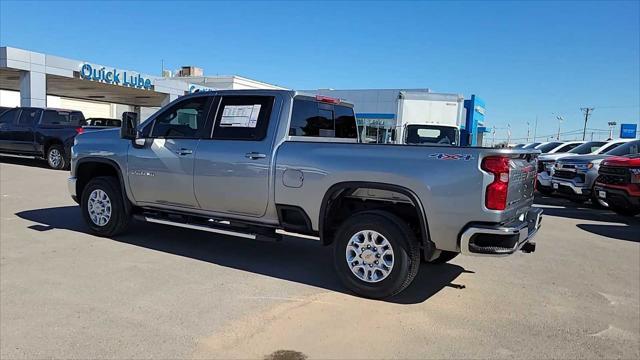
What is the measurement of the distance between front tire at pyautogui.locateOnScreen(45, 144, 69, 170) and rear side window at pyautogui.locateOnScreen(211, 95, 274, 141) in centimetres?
1192

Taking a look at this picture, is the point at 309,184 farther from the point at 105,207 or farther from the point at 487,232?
the point at 105,207

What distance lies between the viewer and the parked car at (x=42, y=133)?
15.7m

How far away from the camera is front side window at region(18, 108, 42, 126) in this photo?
15.9 meters

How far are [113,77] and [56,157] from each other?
12.8 m

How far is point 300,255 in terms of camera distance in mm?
6395

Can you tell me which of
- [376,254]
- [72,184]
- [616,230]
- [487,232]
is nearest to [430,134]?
[616,230]

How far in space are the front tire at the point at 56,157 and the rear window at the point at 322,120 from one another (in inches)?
480

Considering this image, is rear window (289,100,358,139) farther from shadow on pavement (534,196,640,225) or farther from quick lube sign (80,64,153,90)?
quick lube sign (80,64,153,90)

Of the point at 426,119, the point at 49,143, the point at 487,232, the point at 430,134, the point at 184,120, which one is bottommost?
the point at 487,232

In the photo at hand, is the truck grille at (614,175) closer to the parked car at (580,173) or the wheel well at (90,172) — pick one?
the parked car at (580,173)

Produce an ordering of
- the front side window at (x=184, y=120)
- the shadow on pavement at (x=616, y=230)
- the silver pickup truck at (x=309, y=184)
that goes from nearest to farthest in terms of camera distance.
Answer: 1. the silver pickup truck at (x=309, y=184)
2. the front side window at (x=184, y=120)
3. the shadow on pavement at (x=616, y=230)

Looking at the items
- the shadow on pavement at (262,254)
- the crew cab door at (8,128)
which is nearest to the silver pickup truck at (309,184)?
the shadow on pavement at (262,254)

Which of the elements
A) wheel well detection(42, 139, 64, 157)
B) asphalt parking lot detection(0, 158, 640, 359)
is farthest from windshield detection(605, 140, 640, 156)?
wheel well detection(42, 139, 64, 157)

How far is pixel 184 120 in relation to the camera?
6281 millimetres
